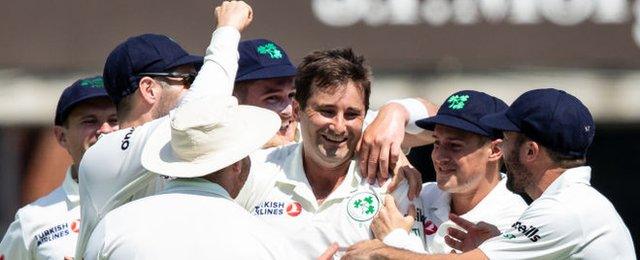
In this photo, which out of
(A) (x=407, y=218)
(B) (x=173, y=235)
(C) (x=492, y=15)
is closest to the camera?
(B) (x=173, y=235)

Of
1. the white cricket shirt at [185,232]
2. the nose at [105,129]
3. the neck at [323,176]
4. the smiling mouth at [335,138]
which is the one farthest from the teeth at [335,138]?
the nose at [105,129]

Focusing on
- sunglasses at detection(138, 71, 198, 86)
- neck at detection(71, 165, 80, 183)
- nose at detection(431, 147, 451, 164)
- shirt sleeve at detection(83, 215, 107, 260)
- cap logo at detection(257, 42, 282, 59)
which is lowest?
neck at detection(71, 165, 80, 183)

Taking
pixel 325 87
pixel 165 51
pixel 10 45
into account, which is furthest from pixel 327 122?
pixel 10 45

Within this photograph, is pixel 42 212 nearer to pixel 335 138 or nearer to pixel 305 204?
pixel 305 204

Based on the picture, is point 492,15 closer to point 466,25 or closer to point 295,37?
point 466,25

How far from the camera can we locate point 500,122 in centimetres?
527

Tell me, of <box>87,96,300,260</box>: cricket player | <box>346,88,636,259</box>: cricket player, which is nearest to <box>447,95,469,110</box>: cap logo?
<box>346,88,636,259</box>: cricket player

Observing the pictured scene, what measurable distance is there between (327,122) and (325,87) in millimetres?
121

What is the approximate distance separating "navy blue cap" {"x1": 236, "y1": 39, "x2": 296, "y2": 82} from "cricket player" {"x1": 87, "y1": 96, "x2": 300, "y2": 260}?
1.19 metres

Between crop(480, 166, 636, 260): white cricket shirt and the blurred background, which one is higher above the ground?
crop(480, 166, 636, 260): white cricket shirt

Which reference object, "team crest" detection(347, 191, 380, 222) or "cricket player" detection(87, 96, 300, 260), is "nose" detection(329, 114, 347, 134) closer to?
"team crest" detection(347, 191, 380, 222)

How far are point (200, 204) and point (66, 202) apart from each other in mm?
1938

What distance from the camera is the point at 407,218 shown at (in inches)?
207

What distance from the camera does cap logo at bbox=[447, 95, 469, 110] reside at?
550 cm
